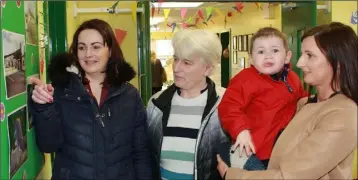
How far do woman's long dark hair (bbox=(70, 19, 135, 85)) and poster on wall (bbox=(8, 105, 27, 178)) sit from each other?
380mm

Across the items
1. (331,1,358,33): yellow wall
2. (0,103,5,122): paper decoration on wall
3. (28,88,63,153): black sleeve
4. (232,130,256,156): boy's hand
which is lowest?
(232,130,256,156): boy's hand

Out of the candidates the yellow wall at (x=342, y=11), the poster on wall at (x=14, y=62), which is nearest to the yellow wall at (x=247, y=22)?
the yellow wall at (x=342, y=11)

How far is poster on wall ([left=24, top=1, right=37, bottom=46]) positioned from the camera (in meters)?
1.43

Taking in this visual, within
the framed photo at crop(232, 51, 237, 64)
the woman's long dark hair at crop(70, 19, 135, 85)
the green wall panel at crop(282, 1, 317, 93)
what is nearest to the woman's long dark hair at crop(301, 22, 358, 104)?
the woman's long dark hair at crop(70, 19, 135, 85)

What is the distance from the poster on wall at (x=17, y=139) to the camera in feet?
3.98

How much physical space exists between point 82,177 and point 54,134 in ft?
0.68

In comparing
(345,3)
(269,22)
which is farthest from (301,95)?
(269,22)

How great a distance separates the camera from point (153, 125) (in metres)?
1.76

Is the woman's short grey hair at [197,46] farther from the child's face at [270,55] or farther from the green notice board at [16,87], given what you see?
the green notice board at [16,87]

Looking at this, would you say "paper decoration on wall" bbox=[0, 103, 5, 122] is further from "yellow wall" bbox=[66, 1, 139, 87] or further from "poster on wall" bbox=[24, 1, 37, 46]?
"yellow wall" bbox=[66, 1, 139, 87]

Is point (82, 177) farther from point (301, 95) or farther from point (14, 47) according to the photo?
point (301, 95)

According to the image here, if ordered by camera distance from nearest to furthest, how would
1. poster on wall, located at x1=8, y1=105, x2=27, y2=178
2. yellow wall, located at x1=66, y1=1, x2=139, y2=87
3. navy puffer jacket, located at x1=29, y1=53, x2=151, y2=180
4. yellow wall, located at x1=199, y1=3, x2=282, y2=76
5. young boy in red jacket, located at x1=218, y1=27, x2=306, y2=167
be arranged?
poster on wall, located at x1=8, y1=105, x2=27, y2=178, navy puffer jacket, located at x1=29, y1=53, x2=151, y2=180, young boy in red jacket, located at x1=218, y1=27, x2=306, y2=167, yellow wall, located at x1=66, y1=1, x2=139, y2=87, yellow wall, located at x1=199, y1=3, x2=282, y2=76

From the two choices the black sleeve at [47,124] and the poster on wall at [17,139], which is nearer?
the poster on wall at [17,139]

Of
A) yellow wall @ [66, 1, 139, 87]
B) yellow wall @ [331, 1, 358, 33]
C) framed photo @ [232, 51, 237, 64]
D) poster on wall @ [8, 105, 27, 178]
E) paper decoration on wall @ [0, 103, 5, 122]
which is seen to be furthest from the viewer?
framed photo @ [232, 51, 237, 64]
